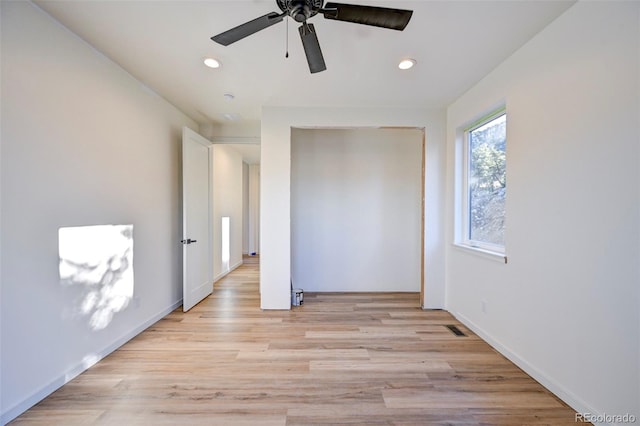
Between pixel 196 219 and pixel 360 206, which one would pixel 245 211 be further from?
pixel 360 206

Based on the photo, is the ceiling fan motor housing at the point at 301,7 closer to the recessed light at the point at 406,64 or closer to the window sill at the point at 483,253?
the recessed light at the point at 406,64

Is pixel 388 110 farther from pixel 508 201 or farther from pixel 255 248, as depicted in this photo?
pixel 255 248

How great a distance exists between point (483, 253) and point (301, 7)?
95.1 inches

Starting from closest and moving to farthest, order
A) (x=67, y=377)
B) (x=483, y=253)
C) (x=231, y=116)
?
1. (x=67, y=377)
2. (x=483, y=253)
3. (x=231, y=116)

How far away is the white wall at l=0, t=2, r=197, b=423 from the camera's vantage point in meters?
1.47

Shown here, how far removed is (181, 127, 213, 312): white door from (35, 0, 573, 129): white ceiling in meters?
0.64

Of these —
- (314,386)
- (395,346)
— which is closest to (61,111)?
(314,386)

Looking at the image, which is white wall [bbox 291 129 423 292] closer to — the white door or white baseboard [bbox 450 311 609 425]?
the white door

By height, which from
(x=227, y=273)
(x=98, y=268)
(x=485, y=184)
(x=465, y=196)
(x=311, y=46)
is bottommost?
(x=227, y=273)

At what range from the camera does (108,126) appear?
214cm

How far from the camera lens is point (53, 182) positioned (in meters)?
1.69

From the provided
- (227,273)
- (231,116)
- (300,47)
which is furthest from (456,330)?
(227,273)

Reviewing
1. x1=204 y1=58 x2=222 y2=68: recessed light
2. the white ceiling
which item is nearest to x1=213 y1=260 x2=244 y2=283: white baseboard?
the white ceiling

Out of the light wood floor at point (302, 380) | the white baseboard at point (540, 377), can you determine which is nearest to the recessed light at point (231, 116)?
the light wood floor at point (302, 380)
